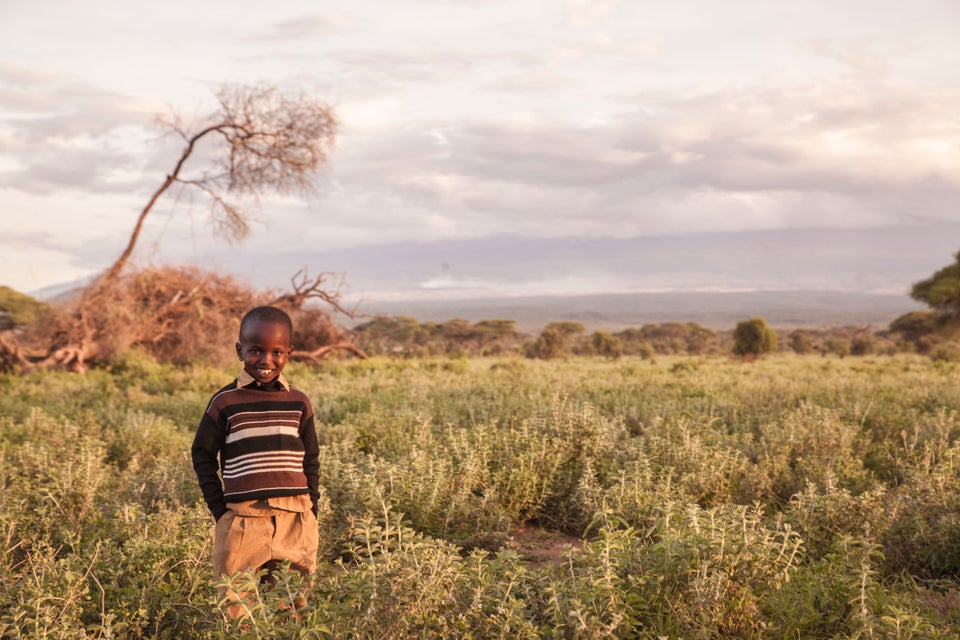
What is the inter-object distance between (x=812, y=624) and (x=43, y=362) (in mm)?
15593

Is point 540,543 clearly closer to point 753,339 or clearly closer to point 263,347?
point 263,347

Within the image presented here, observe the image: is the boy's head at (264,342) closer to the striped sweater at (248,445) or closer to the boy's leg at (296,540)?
the striped sweater at (248,445)

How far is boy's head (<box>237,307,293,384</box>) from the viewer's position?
132 inches

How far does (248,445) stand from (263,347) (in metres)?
0.46

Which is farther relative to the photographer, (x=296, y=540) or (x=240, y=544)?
(x=296, y=540)

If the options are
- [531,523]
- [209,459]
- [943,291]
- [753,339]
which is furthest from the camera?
[943,291]

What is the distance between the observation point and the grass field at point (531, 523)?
3110 millimetres

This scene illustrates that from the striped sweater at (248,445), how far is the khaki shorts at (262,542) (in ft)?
0.35

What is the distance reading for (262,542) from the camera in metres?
3.47

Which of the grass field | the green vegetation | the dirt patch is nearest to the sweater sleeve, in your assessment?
the grass field

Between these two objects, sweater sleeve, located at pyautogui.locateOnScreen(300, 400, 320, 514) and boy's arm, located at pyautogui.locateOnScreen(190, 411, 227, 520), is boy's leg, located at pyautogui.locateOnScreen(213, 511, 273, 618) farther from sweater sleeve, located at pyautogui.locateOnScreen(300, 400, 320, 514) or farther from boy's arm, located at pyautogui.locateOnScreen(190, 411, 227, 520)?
sweater sleeve, located at pyautogui.locateOnScreen(300, 400, 320, 514)

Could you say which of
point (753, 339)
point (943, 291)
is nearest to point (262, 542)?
point (753, 339)

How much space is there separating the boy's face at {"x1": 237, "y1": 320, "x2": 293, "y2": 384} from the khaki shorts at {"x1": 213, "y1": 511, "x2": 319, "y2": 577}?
2.09ft

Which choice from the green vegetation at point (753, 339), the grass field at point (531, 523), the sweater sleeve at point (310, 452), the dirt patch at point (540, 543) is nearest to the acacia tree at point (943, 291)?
the green vegetation at point (753, 339)
